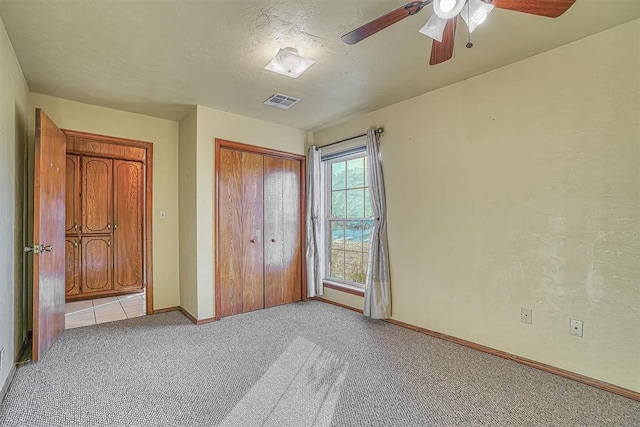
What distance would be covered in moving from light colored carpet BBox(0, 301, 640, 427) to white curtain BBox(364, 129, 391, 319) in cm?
36

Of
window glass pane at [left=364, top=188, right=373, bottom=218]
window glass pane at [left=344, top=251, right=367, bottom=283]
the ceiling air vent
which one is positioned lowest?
window glass pane at [left=344, top=251, right=367, bottom=283]

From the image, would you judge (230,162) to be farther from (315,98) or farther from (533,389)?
(533,389)

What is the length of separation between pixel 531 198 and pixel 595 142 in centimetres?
53

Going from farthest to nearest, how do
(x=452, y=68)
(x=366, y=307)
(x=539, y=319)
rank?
(x=366, y=307)
(x=452, y=68)
(x=539, y=319)

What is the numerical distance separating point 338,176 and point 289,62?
2150 mm

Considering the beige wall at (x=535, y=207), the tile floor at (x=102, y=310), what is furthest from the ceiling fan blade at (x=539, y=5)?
the tile floor at (x=102, y=310)

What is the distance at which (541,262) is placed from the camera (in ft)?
7.84

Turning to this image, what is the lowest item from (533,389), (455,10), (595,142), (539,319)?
(533,389)

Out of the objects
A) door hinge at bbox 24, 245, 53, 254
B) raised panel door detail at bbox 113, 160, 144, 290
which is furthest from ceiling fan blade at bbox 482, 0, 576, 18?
raised panel door detail at bbox 113, 160, 144, 290

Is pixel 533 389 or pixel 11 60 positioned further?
pixel 11 60

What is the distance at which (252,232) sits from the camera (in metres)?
3.90

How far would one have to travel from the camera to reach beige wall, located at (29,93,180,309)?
3.57 m

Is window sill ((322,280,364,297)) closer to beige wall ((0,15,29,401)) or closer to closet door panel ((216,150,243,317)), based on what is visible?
closet door panel ((216,150,243,317))

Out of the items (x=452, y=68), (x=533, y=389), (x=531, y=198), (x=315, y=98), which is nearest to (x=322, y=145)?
(x=315, y=98)
